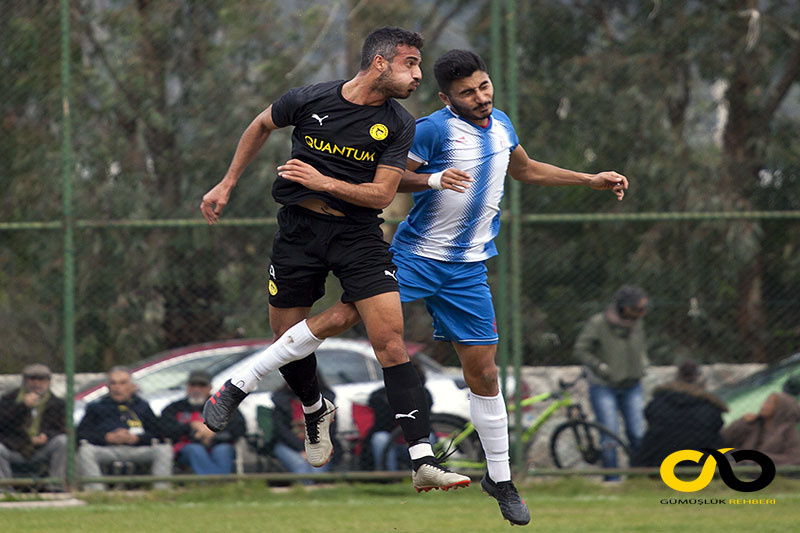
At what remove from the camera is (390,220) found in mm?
8953

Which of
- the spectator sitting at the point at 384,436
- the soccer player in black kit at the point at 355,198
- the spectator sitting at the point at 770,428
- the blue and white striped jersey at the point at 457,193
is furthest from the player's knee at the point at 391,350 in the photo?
the spectator sitting at the point at 770,428

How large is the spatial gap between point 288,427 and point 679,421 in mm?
3001

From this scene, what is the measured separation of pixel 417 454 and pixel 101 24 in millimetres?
5078

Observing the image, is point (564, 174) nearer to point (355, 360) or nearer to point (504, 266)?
point (504, 266)

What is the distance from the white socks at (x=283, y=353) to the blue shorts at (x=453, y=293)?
0.52 meters

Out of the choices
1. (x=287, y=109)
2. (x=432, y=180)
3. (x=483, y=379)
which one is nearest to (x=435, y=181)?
(x=432, y=180)

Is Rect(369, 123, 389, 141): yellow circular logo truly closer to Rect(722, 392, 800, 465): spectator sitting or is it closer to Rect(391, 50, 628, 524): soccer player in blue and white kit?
Rect(391, 50, 628, 524): soccer player in blue and white kit

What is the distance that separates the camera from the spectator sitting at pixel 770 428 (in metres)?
8.67

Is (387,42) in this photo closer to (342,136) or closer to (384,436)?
(342,136)

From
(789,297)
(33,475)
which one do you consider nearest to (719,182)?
(789,297)

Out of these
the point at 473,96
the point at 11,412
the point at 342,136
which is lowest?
the point at 11,412

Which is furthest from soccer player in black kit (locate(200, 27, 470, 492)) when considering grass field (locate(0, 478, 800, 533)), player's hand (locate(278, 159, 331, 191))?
grass field (locate(0, 478, 800, 533))

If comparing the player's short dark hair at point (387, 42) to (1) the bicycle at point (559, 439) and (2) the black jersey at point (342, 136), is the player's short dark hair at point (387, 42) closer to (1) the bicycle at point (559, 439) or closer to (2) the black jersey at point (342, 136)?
(2) the black jersey at point (342, 136)

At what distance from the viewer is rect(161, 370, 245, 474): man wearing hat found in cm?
864
